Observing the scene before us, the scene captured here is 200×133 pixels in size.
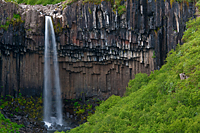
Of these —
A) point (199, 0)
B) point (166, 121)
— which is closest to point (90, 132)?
point (166, 121)

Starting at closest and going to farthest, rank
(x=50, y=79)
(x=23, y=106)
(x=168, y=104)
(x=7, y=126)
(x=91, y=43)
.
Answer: (x=168, y=104) → (x=7, y=126) → (x=91, y=43) → (x=23, y=106) → (x=50, y=79)

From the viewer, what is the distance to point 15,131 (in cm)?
2236

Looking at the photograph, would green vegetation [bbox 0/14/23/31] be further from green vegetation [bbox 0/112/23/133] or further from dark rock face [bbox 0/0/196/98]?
green vegetation [bbox 0/112/23/133]

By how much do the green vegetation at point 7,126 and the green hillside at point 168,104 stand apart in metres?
5.51

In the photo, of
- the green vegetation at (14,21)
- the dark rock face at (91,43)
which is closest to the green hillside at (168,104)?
the dark rock face at (91,43)

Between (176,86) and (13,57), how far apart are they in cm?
1802

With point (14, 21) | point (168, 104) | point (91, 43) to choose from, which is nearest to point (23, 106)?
point (14, 21)

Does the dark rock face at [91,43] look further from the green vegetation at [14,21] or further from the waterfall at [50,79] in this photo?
the waterfall at [50,79]

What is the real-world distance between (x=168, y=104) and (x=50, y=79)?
16.7m

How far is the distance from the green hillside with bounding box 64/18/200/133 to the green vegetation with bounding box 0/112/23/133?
5513 millimetres

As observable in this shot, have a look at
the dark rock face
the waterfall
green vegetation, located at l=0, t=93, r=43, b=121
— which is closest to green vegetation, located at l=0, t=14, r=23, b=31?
the dark rock face

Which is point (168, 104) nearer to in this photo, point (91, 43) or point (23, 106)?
point (91, 43)

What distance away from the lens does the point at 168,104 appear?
15938 millimetres

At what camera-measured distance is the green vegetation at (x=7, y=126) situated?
2167 cm
